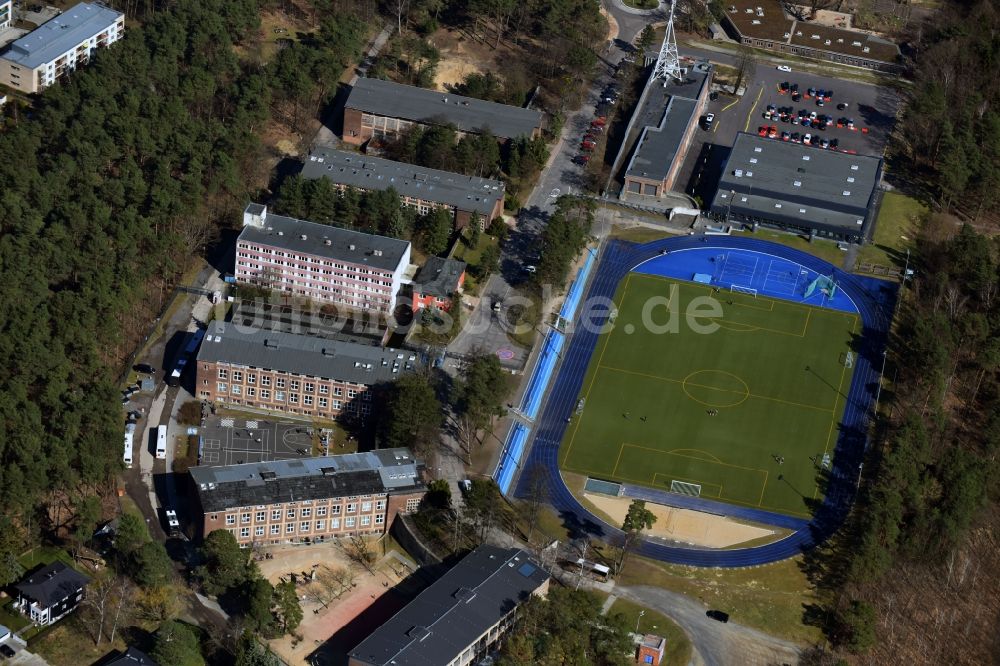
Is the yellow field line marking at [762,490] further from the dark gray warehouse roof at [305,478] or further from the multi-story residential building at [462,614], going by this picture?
the dark gray warehouse roof at [305,478]

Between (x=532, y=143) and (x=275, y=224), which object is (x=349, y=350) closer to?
(x=275, y=224)

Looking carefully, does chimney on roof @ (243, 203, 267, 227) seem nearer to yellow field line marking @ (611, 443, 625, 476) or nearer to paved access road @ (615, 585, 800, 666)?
yellow field line marking @ (611, 443, 625, 476)

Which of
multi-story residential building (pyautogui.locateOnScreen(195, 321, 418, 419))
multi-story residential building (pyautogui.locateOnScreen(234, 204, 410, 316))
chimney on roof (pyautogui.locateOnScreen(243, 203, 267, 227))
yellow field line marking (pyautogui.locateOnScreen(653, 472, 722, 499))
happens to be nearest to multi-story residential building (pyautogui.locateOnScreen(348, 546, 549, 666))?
yellow field line marking (pyautogui.locateOnScreen(653, 472, 722, 499))

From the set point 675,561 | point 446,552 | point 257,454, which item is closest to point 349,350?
point 257,454

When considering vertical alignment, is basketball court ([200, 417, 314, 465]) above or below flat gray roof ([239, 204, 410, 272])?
below

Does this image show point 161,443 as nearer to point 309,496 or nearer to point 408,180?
point 309,496

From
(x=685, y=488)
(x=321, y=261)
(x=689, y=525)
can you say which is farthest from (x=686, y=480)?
(x=321, y=261)
